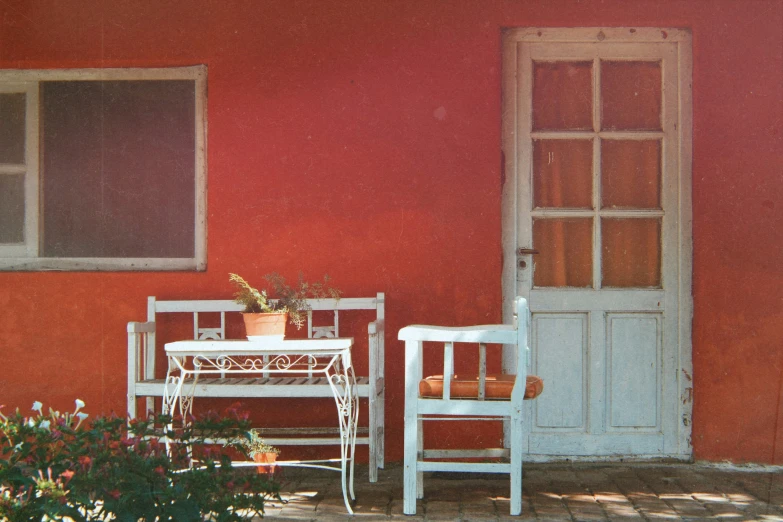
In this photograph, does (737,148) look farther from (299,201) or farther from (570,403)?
(299,201)

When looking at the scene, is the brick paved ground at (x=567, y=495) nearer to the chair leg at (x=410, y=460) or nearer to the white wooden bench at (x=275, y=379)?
the chair leg at (x=410, y=460)

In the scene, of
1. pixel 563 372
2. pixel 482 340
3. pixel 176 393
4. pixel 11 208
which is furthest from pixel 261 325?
pixel 11 208

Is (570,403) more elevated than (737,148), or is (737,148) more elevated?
(737,148)

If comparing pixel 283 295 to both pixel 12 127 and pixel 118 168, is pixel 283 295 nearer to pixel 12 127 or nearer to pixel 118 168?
pixel 118 168

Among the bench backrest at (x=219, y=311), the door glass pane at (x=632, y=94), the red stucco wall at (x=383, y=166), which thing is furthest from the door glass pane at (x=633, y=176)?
the bench backrest at (x=219, y=311)

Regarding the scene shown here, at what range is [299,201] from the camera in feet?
15.8

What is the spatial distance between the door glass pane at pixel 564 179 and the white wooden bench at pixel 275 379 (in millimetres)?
1096

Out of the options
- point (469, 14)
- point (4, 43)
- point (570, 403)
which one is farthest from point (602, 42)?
point (4, 43)

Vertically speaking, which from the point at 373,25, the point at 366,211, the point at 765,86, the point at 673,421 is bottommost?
the point at 673,421

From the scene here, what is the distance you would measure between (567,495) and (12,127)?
359 cm

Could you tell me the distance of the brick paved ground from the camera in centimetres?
377

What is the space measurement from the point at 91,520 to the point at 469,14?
3.34 metres

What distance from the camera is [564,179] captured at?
16.1ft

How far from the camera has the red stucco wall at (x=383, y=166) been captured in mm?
4770
